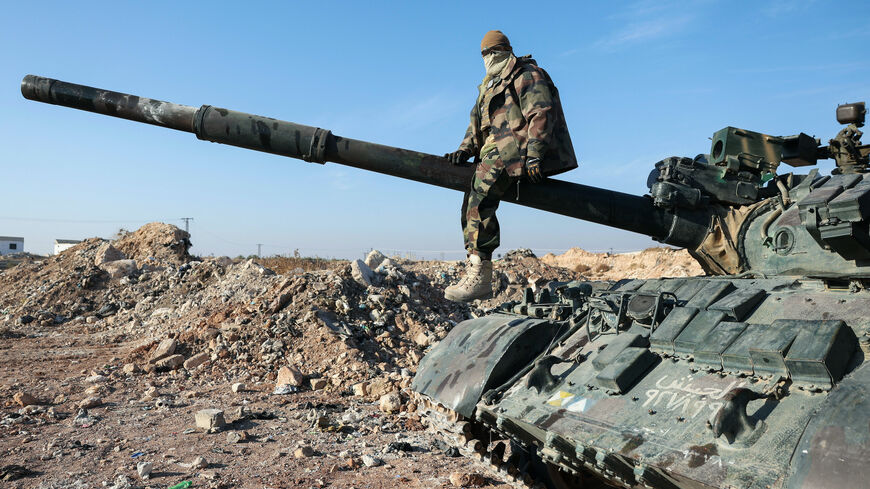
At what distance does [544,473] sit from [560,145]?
2815 mm

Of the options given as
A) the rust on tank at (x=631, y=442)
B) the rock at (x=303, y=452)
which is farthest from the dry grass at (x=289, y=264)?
the rust on tank at (x=631, y=442)

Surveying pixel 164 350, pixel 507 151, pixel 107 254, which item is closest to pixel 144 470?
pixel 507 151

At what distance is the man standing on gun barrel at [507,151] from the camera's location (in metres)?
5.30

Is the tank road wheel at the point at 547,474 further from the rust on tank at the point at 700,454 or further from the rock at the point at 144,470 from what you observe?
the rock at the point at 144,470

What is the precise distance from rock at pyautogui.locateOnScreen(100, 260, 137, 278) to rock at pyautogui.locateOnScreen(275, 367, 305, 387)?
10211 millimetres

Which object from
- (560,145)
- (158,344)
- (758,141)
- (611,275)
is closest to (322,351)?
(158,344)

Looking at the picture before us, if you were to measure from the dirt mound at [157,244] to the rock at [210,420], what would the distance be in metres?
12.6

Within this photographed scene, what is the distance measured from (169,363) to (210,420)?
12.4 ft

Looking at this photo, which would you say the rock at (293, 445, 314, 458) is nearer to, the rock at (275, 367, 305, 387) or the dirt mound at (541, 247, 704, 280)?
the rock at (275, 367, 305, 387)

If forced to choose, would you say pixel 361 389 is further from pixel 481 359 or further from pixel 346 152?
pixel 346 152

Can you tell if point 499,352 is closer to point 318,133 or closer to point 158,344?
point 318,133

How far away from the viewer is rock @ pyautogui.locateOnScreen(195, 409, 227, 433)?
7.55 meters

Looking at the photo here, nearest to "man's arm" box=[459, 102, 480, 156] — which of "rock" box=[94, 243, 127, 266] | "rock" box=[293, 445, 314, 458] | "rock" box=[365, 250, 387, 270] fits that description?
"rock" box=[293, 445, 314, 458]

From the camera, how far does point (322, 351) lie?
35.7 feet
